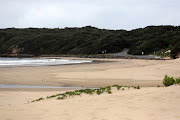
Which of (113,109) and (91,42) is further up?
(91,42)

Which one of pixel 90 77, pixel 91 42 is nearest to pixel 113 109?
pixel 90 77

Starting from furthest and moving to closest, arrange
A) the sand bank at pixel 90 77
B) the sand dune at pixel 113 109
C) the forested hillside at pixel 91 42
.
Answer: the forested hillside at pixel 91 42
the sand bank at pixel 90 77
the sand dune at pixel 113 109

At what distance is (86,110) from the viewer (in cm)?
801

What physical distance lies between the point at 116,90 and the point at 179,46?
45745mm

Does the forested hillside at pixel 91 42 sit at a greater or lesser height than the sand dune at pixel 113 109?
greater

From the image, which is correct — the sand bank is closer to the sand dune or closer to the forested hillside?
the sand dune

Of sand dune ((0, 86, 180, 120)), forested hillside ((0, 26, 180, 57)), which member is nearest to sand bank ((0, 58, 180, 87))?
sand dune ((0, 86, 180, 120))

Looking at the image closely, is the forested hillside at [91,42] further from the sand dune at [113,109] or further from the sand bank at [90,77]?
the sand dune at [113,109]

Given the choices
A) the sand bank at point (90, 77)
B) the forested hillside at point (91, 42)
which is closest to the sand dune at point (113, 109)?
the sand bank at point (90, 77)

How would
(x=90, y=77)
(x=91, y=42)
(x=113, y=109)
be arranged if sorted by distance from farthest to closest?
1. (x=91, y=42)
2. (x=90, y=77)
3. (x=113, y=109)

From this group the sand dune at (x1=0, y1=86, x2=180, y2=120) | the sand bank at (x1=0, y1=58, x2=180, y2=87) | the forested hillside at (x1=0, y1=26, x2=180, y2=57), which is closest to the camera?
the sand dune at (x1=0, y1=86, x2=180, y2=120)

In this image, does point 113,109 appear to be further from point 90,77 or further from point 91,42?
point 91,42

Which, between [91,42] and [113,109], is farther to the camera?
[91,42]

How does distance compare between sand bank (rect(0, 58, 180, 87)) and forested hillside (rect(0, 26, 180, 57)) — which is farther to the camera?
forested hillside (rect(0, 26, 180, 57))
